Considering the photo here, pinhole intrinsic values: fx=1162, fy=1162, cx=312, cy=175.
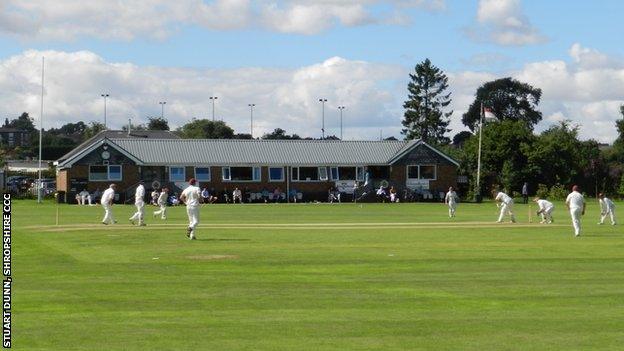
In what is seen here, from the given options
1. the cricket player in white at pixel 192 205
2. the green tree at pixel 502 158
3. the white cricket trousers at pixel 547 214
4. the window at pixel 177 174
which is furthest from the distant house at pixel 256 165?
the cricket player in white at pixel 192 205

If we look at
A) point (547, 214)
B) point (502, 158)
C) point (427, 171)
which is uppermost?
point (502, 158)

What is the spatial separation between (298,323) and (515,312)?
3328 mm

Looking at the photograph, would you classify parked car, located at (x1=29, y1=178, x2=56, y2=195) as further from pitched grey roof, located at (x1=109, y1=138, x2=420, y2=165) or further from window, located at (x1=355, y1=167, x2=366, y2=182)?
window, located at (x1=355, y1=167, x2=366, y2=182)

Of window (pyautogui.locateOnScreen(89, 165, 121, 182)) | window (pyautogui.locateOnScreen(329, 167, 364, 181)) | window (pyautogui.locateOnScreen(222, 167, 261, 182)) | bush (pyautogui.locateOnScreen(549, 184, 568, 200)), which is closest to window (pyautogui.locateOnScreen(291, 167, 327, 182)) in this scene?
window (pyautogui.locateOnScreen(329, 167, 364, 181))

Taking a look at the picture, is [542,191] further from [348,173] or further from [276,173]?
[276,173]

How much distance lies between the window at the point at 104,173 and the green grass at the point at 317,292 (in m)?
44.1

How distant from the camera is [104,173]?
79125 millimetres

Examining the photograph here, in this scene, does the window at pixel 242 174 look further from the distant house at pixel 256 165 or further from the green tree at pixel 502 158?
the green tree at pixel 502 158

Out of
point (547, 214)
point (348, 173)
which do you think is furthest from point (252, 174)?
point (547, 214)

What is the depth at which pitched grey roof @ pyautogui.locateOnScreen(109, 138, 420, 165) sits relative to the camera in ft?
271

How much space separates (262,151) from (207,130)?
62305mm

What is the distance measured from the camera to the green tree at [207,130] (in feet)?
476

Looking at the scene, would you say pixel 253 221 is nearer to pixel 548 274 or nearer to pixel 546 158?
pixel 548 274

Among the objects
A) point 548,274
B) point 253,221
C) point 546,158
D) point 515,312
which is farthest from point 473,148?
point 515,312
